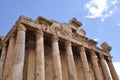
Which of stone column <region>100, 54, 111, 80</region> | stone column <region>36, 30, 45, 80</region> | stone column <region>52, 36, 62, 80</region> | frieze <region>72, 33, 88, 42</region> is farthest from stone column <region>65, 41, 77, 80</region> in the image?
stone column <region>100, 54, 111, 80</region>

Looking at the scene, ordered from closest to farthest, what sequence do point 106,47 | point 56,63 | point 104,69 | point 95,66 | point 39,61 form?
point 39,61, point 56,63, point 95,66, point 104,69, point 106,47

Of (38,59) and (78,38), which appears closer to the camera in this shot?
(38,59)

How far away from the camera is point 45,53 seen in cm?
1473

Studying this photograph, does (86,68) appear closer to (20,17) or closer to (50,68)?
(50,68)

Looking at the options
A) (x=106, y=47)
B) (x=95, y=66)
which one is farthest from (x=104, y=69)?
(x=106, y=47)

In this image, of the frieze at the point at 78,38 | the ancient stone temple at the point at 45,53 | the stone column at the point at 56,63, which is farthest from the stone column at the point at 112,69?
the stone column at the point at 56,63

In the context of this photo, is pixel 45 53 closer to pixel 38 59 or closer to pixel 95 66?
pixel 38 59

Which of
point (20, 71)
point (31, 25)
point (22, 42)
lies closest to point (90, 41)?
point (31, 25)

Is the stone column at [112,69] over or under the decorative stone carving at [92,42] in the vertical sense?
under

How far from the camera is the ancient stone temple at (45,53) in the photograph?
11.0 m

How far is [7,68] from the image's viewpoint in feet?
37.4

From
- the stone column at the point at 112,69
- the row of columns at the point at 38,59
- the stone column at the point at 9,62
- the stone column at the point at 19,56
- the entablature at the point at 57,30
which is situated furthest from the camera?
the stone column at the point at 112,69

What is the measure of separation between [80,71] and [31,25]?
700 centimetres

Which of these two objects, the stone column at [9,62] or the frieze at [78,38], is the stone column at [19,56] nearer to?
the stone column at [9,62]
